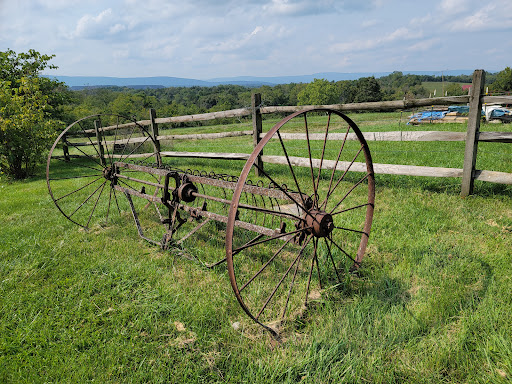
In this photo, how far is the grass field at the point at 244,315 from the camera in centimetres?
200

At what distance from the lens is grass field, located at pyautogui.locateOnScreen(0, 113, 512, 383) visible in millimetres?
2004

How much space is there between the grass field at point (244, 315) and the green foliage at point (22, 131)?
5.24 metres

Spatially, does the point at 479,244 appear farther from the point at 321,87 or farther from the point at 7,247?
the point at 321,87

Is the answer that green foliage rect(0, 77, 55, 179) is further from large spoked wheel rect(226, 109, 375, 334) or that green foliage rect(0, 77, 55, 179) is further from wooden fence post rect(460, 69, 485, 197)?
wooden fence post rect(460, 69, 485, 197)

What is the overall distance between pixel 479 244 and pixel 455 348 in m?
1.63

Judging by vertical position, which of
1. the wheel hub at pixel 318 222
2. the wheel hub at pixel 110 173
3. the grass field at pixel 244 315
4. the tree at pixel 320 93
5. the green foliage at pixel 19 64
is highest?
the tree at pixel 320 93

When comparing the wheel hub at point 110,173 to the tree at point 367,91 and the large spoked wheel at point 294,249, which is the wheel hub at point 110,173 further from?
the tree at point 367,91

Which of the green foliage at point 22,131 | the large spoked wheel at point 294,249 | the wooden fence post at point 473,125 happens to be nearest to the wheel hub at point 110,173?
the large spoked wheel at point 294,249

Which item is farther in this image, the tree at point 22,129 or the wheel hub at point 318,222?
the tree at point 22,129

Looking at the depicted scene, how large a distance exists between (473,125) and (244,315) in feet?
13.4

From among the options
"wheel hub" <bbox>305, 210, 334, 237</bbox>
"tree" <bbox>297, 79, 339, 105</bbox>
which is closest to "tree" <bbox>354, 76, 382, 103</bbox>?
"tree" <bbox>297, 79, 339, 105</bbox>

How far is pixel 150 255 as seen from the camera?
141 inches

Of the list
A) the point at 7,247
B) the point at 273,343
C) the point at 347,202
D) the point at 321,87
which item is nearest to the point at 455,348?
the point at 273,343

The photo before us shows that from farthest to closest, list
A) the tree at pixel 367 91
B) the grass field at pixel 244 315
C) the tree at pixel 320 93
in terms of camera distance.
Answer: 1. the tree at pixel 320 93
2. the tree at pixel 367 91
3. the grass field at pixel 244 315
